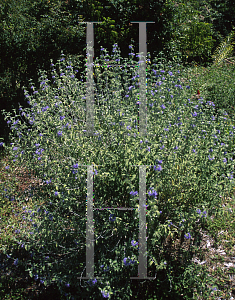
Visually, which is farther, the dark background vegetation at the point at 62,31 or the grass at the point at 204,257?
the dark background vegetation at the point at 62,31

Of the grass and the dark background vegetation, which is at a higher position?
the dark background vegetation

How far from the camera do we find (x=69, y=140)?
8.79 feet

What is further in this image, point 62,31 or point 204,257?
point 62,31

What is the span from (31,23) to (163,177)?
14.3 ft

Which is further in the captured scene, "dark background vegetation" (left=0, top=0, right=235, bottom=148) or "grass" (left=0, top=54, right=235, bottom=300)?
"dark background vegetation" (left=0, top=0, right=235, bottom=148)

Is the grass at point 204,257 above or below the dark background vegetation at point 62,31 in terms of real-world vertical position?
below

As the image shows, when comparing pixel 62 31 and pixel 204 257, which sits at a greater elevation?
pixel 62 31

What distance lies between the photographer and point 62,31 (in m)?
5.56

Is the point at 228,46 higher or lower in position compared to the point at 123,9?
lower

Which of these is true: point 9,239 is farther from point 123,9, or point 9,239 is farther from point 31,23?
point 123,9

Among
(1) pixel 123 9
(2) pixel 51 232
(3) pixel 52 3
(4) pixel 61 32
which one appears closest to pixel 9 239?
(2) pixel 51 232

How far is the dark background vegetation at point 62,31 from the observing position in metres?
5.39

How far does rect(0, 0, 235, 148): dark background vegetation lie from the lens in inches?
212

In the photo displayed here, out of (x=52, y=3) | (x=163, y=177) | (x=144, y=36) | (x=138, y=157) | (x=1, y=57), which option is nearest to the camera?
(x=138, y=157)
